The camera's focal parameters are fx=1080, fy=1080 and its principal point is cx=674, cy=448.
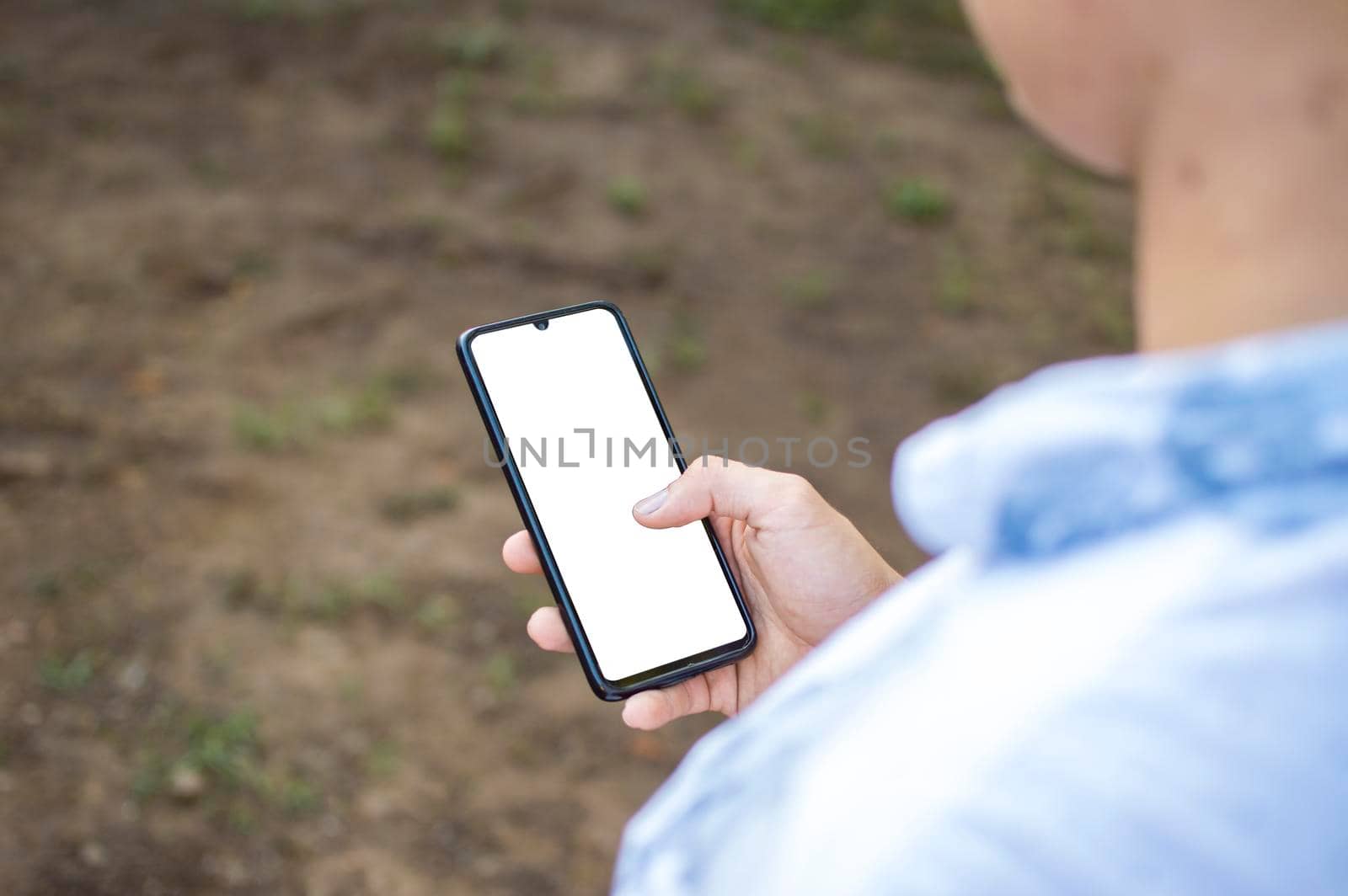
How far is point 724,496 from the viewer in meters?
1.63

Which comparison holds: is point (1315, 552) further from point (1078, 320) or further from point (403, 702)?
point (1078, 320)

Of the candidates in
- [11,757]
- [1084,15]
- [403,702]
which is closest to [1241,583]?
[1084,15]

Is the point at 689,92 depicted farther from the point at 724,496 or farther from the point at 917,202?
the point at 724,496

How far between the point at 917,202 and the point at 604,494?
2.89m

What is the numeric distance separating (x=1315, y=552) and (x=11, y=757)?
2571 millimetres

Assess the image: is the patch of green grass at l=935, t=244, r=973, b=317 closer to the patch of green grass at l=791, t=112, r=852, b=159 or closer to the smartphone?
the patch of green grass at l=791, t=112, r=852, b=159

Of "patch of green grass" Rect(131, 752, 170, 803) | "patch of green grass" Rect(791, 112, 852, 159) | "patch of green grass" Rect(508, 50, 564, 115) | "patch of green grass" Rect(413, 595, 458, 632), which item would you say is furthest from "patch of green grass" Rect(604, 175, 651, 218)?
"patch of green grass" Rect(131, 752, 170, 803)

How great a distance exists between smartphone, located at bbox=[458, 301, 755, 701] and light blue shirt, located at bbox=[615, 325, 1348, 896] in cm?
104

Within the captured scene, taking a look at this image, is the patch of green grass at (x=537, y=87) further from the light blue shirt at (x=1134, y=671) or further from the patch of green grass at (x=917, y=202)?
the light blue shirt at (x=1134, y=671)

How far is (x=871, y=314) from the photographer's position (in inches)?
149

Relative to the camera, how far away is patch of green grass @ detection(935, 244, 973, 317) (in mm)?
3873

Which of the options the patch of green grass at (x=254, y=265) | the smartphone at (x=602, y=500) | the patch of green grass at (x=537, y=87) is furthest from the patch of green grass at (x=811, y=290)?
the smartphone at (x=602, y=500)

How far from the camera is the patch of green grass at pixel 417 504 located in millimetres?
2914

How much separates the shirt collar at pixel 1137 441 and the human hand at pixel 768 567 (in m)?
0.95
